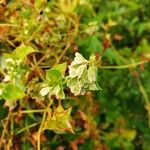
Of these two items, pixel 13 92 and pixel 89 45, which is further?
pixel 89 45

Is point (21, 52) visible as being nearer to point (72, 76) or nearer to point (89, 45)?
point (72, 76)

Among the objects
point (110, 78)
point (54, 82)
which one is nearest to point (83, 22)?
point (110, 78)

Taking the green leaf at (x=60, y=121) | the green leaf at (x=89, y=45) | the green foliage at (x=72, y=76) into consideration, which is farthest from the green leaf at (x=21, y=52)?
the green leaf at (x=89, y=45)

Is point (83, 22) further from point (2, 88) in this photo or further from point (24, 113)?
point (2, 88)

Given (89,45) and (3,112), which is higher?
(89,45)

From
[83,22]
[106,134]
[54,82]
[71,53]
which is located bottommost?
[106,134]

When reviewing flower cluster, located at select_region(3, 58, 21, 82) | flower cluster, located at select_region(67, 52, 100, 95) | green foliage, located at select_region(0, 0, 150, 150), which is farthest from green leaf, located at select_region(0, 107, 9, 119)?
flower cluster, located at select_region(67, 52, 100, 95)

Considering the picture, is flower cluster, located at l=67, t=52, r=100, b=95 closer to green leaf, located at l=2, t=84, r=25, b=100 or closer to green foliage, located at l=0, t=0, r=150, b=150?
green foliage, located at l=0, t=0, r=150, b=150

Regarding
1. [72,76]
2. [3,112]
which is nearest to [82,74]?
[72,76]

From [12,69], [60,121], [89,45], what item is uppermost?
[89,45]
